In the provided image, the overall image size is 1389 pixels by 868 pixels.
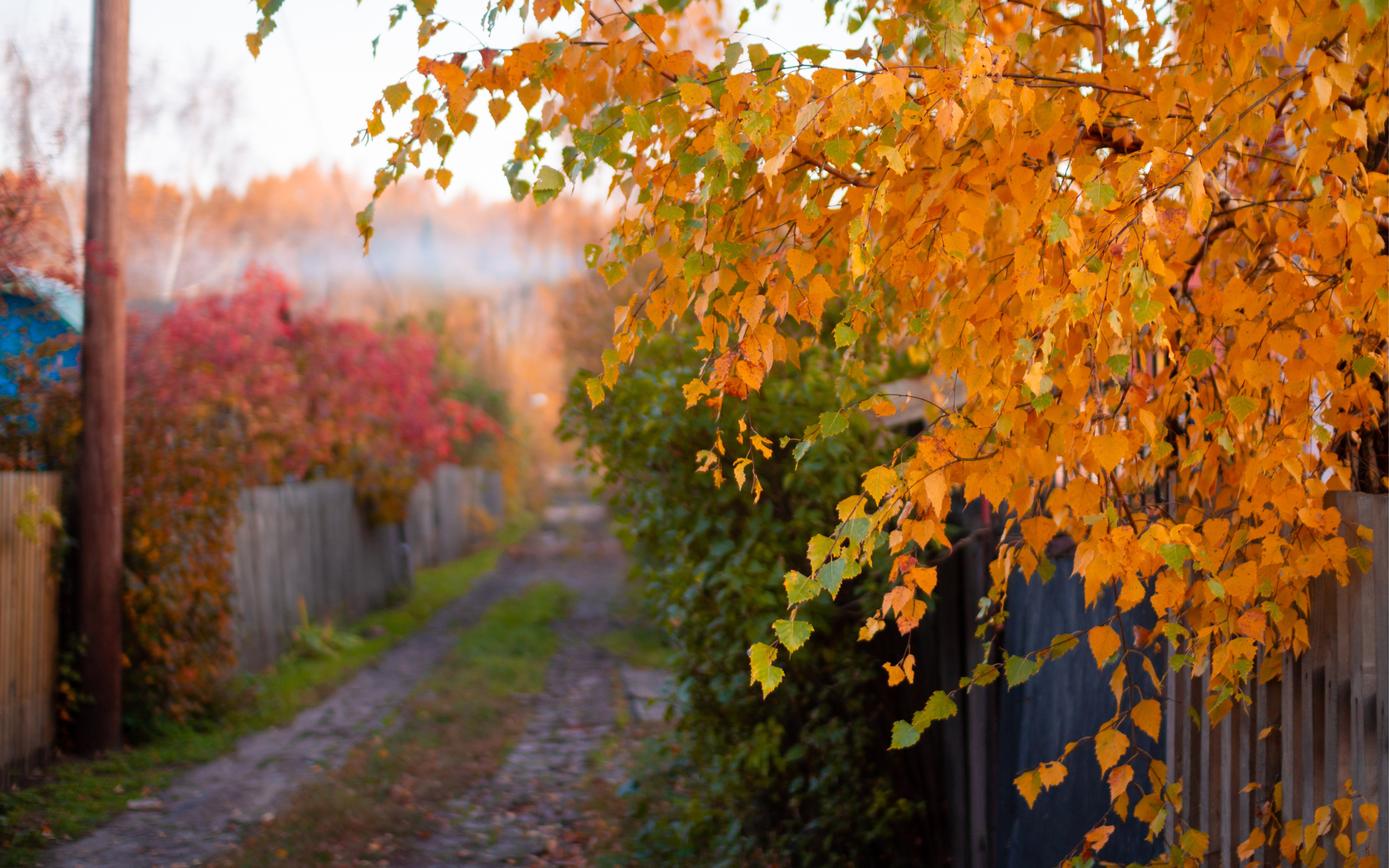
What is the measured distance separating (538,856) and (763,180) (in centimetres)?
455

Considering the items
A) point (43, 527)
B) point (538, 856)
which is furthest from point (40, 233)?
point (538, 856)

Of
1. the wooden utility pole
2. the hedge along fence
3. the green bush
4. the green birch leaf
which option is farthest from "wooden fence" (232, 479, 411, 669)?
the green birch leaf

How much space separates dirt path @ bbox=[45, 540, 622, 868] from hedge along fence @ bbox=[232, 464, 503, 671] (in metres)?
1.03

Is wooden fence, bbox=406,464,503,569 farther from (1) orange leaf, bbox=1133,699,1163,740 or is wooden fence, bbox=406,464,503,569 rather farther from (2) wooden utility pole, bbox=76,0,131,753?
(1) orange leaf, bbox=1133,699,1163,740

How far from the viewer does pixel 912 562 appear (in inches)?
91.0

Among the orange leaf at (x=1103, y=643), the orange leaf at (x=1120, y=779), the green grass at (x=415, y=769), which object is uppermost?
the orange leaf at (x=1103, y=643)

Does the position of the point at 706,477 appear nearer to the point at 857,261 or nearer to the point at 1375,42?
the point at 857,261

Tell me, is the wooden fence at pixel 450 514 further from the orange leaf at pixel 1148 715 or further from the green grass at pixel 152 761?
the orange leaf at pixel 1148 715

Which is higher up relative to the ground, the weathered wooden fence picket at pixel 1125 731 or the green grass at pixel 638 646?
the weathered wooden fence picket at pixel 1125 731

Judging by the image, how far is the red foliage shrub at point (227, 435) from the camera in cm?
798

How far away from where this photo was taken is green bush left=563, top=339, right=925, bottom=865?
15.0ft

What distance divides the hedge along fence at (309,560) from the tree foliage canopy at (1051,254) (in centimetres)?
774

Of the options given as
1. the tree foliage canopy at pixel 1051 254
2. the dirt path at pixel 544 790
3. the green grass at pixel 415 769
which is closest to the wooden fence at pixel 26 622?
the green grass at pixel 415 769

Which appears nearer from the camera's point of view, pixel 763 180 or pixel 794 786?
pixel 763 180
